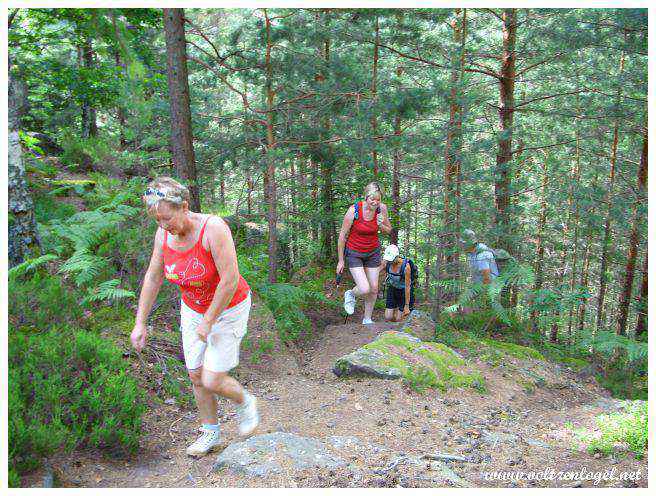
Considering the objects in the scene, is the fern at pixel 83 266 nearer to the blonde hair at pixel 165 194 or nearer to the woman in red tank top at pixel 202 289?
the woman in red tank top at pixel 202 289

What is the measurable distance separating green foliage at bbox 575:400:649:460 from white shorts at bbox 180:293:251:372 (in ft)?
10.0

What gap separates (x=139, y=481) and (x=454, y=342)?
17.4 ft

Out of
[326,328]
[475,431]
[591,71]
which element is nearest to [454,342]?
[326,328]

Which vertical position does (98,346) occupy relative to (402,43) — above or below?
below

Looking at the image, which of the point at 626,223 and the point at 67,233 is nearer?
the point at 67,233

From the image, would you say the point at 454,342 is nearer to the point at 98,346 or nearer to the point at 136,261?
the point at 136,261

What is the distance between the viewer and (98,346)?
4227mm

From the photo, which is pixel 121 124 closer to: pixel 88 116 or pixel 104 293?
pixel 88 116

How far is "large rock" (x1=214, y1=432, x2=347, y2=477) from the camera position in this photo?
3.39 metres

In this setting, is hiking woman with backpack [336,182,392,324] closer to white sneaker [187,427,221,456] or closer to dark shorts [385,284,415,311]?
dark shorts [385,284,415,311]

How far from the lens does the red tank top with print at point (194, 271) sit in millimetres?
3271

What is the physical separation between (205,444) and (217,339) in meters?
0.97

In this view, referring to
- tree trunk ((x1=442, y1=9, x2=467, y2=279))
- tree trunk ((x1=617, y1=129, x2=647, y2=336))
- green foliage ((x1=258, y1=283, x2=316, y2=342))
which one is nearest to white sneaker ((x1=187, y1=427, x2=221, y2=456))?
green foliage ((x1=258, y1=283, x2=316, y2=342))
